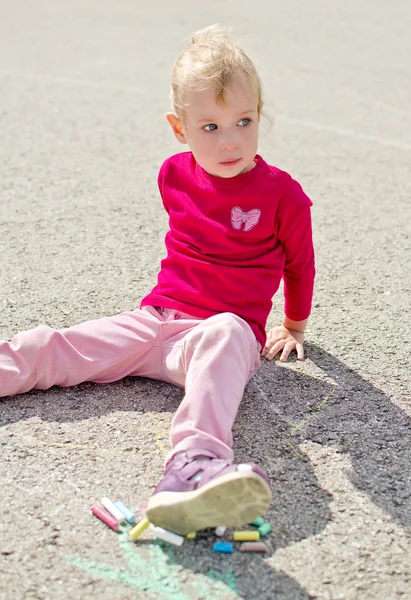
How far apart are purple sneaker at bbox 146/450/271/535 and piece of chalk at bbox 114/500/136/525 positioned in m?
0.10

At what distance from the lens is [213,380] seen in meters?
2.62

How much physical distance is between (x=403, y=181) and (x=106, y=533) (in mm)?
3601

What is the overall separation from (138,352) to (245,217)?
0.59 metres

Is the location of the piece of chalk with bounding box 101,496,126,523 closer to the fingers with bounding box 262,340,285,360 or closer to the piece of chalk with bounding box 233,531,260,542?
the piece of chalk with bounding box 233,531,260,542

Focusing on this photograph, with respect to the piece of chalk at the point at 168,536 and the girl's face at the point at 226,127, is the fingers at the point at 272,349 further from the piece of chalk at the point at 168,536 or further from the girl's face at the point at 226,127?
the piece of chalk at the point at 168,536

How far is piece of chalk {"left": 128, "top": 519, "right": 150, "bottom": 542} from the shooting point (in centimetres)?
234

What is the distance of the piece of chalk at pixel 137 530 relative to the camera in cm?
234

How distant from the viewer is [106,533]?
→ 237 centimetres

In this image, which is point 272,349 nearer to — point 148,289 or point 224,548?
point 148,289

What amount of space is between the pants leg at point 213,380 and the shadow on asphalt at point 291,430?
20 cm

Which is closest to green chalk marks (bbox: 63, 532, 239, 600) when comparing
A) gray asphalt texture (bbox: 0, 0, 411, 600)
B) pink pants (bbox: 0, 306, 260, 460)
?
gray asphalt texture (bbox: 0, 0, 411, 600)

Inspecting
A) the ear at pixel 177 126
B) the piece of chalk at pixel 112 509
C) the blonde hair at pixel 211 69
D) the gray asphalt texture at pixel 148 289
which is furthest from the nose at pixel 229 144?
the piece of chalk at pixel 112 509

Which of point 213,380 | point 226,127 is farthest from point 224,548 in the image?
point 226,127

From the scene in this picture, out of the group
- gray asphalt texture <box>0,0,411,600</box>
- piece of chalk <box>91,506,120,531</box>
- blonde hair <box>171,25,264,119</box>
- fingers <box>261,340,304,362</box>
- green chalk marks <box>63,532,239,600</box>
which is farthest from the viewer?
fingers <box>261,340,304,362</box>
